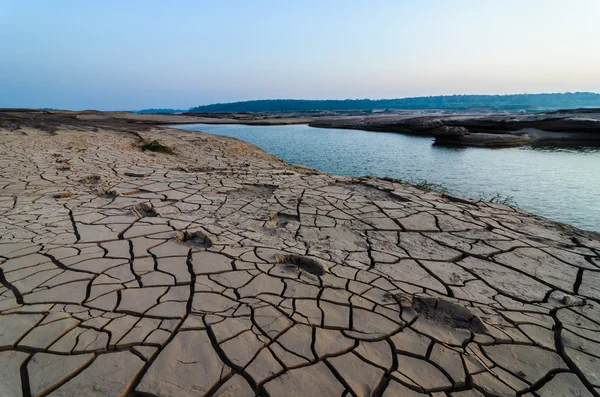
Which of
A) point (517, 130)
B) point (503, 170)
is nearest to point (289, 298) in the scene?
point (503, 170)

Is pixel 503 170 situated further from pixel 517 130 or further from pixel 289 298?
pixel 517 130

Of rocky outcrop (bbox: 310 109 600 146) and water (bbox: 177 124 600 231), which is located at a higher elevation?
rocky outcrop (bbox: 310 109 600 146)

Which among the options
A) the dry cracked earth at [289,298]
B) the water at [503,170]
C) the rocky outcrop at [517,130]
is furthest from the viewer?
the rocky outcrop at [517,130]

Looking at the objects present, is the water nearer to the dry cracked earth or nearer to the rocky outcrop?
the rocky outcrop

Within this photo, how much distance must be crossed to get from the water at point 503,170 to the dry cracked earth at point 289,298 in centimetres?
361

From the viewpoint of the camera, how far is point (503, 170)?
38.0 ft

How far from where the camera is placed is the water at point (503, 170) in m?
7.26

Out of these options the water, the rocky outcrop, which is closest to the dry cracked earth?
the water

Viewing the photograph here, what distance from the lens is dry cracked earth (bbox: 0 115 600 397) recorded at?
1662 millimetres

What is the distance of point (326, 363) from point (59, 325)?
1.57 meters

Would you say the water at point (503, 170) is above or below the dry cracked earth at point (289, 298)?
below

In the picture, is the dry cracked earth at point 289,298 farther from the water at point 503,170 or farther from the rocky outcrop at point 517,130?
the rocky outcrop at point 517,130

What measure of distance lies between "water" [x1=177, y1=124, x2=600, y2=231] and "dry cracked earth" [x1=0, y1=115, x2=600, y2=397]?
3611 millimetres

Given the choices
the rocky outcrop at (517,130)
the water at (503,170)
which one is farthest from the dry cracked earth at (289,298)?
the rocky outcrop at (517,130)
